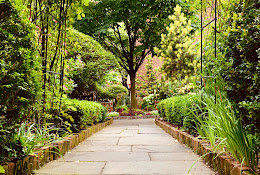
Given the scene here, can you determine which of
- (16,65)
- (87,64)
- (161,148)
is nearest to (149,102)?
(87,64)

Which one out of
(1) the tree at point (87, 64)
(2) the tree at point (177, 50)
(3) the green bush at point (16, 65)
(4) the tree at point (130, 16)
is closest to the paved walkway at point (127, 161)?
(3) the green bush at point (16, 65)

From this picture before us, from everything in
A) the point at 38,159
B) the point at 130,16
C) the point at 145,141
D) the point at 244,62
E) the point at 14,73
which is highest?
the point at 130,16

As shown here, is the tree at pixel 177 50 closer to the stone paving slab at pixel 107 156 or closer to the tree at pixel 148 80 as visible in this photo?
the stone paving slab at pixel 107 156

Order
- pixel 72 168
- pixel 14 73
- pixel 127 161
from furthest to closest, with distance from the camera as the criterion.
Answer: pixel 127 161 < pixel 72 168 < pixel 14 73

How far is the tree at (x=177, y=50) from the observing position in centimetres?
1012

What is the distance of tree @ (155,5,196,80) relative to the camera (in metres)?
10.1

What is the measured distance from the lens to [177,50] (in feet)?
35.0

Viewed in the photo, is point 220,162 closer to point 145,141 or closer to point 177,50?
point 145,141

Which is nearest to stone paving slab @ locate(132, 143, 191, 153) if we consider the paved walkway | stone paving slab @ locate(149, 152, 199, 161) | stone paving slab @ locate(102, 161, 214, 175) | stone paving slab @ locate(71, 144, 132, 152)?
the paved walkway

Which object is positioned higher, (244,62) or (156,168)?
(244,62)

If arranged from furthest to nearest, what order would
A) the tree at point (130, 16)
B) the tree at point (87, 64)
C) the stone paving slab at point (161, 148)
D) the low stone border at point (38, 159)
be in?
the tree at point (130, 16) → the tree at point (87, 64) → the stone paving slab at point (161, 148) → the low stone border at point (38, 159)

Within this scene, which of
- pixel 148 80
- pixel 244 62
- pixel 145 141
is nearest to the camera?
pixel 244 62

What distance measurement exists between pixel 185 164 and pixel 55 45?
259 centimetres

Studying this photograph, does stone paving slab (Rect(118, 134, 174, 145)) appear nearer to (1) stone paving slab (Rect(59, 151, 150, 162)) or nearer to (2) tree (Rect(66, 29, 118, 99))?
(1) stone paving slab (Rect(59, 151, 150, 162))
